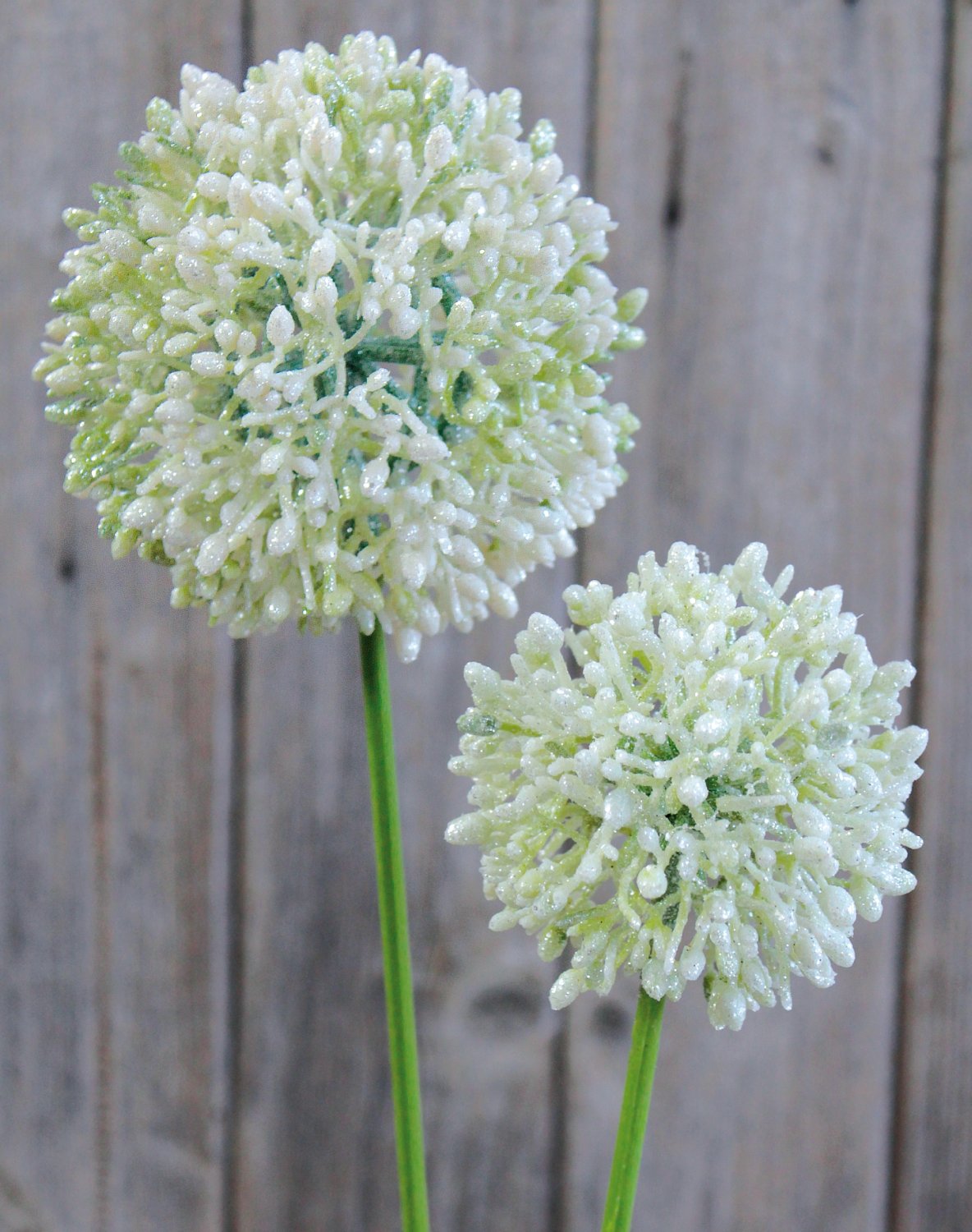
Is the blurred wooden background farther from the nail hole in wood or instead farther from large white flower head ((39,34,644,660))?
large white flower head ((39,34,644,660))

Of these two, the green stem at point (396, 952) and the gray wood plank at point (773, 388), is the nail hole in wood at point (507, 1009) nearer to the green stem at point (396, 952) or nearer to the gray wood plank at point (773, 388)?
the gray wood plank at point (773, 388)

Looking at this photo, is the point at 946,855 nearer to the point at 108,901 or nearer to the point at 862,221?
the point at 862,221

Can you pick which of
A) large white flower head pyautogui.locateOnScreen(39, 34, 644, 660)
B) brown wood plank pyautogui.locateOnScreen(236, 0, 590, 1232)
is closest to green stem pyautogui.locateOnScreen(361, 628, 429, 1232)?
large white flower head pyautogui.locateOnScreen(39, 34, 644, 660)

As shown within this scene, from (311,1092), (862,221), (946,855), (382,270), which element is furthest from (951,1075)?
(382,270)

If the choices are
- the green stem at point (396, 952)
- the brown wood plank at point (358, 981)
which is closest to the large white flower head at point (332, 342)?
the green stem at point (396, 952)

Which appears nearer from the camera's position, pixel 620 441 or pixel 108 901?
pixel 620 441

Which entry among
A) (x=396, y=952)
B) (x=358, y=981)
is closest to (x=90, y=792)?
(x=358, y=981)
